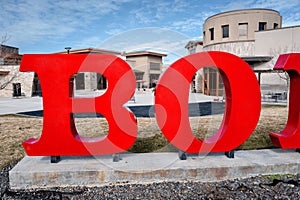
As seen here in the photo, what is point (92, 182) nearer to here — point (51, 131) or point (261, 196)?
point (51, 131)

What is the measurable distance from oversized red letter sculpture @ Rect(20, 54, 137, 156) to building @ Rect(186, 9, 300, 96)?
2350cm

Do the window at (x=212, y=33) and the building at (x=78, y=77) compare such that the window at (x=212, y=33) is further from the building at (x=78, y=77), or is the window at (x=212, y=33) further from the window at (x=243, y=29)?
the building at (x=78, y=77)

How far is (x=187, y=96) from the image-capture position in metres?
4.37

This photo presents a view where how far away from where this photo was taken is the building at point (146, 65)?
44.6 meters

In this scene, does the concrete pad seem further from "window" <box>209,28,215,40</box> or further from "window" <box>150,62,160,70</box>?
"window" <box>150,62,160,70</box>

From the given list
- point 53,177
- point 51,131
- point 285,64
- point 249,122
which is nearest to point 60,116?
point 51,131

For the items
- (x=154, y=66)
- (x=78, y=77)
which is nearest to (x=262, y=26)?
(x=154, y=66)

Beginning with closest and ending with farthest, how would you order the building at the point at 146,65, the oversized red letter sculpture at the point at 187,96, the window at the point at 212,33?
the oversized red letter sculpture at the point at 187,96, the window at the point at 212,33, the building at the point at 146,65

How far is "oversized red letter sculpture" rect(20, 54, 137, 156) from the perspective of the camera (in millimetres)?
4227

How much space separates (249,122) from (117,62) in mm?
2848

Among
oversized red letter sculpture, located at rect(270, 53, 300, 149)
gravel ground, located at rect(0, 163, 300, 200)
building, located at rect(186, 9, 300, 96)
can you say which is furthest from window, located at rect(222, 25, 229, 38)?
gravel ground, located at rect(0, 163, 300, 200)

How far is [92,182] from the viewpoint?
417 centimetres

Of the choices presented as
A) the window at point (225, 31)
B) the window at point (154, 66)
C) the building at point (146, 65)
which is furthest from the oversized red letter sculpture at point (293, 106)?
the window at point (154, 66)

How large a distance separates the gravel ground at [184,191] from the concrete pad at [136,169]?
13 centimetres
